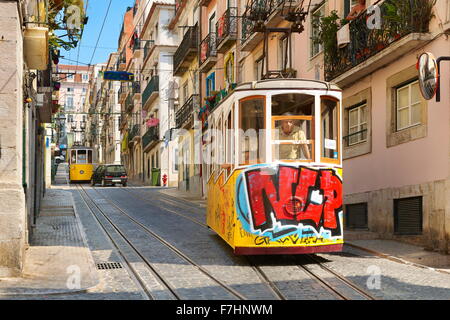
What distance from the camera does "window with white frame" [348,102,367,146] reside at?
1595 centimetres

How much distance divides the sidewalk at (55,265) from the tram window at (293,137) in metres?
3.45

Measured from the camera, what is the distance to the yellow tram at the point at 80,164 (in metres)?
48.2

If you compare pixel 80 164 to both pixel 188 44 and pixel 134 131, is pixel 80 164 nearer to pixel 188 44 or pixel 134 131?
pixel 134 131

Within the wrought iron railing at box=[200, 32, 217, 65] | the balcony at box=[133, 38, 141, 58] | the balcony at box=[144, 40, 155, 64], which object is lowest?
the wrought iron railing at box=[200, 32, 217, 65]

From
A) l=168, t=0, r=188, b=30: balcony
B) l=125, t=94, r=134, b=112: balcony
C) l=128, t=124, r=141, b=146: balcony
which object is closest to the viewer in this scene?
l=168, t=0, r=188, b=30: balcony

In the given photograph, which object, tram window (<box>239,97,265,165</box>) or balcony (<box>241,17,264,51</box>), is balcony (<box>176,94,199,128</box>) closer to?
balcony (<box>241,17,264,51</box>)

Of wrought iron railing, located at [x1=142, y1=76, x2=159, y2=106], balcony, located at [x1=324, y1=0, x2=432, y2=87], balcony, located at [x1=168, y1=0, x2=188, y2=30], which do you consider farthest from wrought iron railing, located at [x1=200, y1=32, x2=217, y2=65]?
wrought iron railing, located at [x1=142, y1=76, x2=159, y2=106]

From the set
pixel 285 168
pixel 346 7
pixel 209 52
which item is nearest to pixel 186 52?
pixel 209 52

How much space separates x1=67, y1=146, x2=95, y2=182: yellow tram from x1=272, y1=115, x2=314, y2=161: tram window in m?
39.4

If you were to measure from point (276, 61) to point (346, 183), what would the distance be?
6.50 meters

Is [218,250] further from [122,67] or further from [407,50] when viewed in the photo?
[122,67]

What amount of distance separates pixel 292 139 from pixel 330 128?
27.7 inches

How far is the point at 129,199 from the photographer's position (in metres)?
26.8

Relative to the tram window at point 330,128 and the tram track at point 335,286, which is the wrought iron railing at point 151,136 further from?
the tram track at point 335,286
